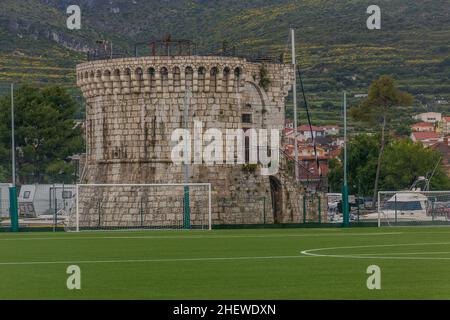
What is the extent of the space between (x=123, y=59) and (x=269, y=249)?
134ft

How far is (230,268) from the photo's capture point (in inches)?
1114

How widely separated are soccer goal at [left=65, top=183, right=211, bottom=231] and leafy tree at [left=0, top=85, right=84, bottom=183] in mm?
33225

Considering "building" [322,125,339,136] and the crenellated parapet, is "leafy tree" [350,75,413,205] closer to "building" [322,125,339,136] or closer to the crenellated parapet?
the crenellated parapet

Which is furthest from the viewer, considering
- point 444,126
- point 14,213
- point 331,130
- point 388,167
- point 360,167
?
point 444,126

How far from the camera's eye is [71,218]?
222 ft

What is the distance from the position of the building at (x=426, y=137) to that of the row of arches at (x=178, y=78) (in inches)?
3558

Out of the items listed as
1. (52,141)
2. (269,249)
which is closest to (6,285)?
(269,249)

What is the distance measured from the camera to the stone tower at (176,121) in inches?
2894

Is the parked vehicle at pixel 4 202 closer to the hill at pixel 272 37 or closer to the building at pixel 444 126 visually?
the hill at pixel 272 37

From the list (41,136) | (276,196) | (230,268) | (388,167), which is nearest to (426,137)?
(388,167)

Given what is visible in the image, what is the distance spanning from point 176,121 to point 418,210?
15.6 metres

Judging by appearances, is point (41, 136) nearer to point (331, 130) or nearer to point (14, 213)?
point (14, 213)

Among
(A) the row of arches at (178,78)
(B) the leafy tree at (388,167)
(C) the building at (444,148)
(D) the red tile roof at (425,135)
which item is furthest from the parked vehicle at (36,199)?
(D) the red tile roof at (425,135)
